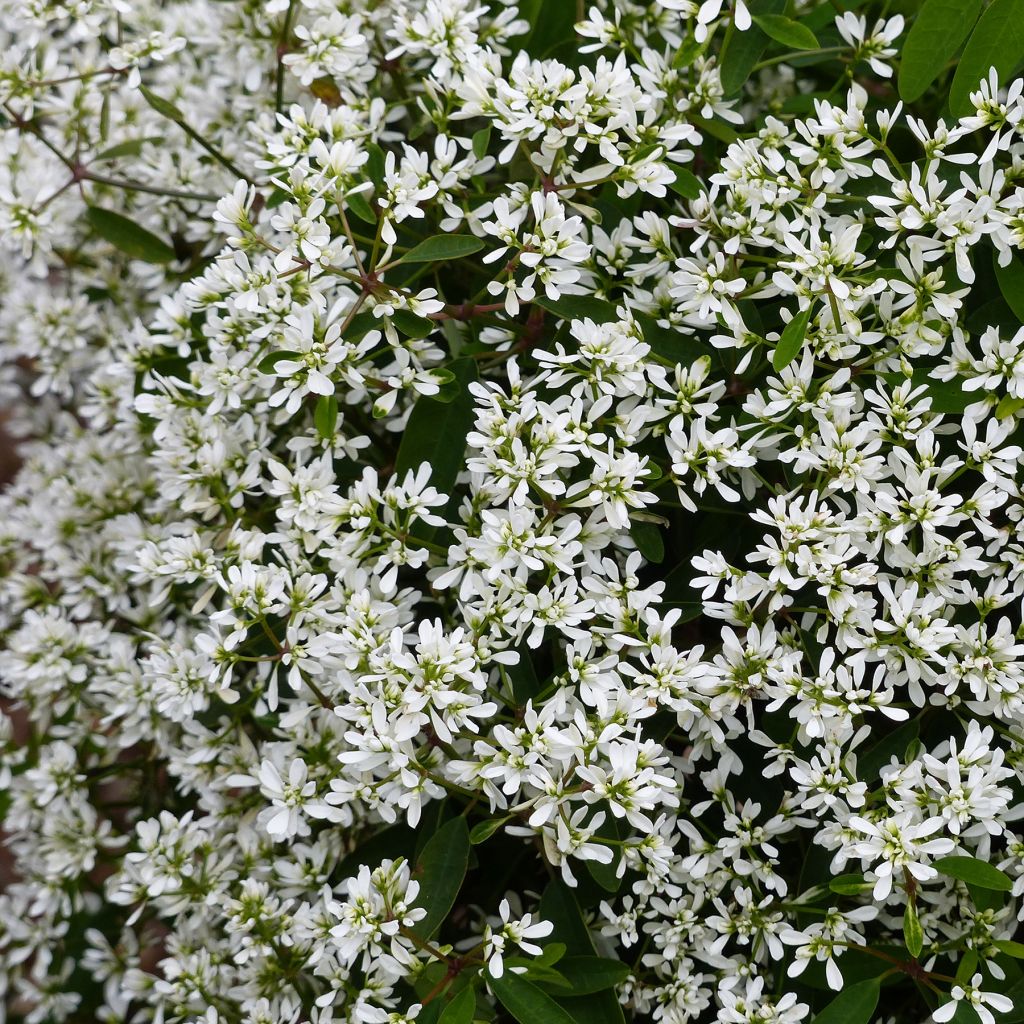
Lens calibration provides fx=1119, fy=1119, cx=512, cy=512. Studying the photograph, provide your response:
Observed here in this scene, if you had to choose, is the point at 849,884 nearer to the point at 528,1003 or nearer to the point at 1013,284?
the point at 528,1003

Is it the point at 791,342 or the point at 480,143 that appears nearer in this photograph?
the point at 791,342

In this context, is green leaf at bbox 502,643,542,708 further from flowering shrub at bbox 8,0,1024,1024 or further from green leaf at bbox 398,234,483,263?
green leaf at bbox 398,234,483,263

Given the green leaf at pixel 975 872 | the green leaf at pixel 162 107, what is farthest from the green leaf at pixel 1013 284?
the green leaf at pixel 162 107

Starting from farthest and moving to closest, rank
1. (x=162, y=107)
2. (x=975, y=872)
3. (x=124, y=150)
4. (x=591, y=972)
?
(x=124, y=150) < (x=162, y=107) < (x=591, y=972) < (x=975, y=872)

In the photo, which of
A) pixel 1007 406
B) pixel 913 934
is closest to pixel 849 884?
pixel 913 934

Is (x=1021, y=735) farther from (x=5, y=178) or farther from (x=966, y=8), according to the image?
(x=5, y=178)

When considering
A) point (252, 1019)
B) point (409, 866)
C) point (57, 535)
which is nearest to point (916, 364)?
point (409, 866)
